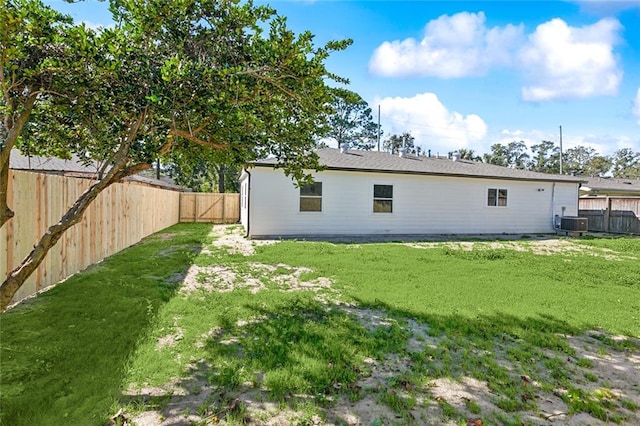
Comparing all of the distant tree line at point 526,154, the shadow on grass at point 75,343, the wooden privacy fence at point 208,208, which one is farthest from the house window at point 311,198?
the distant tree line at point 526,154

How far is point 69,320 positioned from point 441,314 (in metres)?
4.68

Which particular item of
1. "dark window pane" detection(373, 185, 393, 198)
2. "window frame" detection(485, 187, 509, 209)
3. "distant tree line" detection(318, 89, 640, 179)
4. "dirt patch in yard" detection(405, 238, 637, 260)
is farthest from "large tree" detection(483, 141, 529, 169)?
"dark window pane" detection(373, 185, 393, 198)

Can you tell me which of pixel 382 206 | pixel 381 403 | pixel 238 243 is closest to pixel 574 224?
pixel 382 206

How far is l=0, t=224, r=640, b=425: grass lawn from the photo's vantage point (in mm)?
2480

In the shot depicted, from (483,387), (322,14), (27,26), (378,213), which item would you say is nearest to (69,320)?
(27,26)

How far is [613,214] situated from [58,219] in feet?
73.0

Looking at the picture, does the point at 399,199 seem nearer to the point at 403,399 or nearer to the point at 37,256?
the point at 403,399

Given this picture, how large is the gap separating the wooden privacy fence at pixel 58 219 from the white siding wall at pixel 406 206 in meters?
4.25

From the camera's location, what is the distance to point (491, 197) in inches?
578

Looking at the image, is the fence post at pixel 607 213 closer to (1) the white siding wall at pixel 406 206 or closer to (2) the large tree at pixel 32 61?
(1) the white siding wall at pixel 406 206

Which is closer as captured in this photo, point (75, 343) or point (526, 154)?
point (75, 343)

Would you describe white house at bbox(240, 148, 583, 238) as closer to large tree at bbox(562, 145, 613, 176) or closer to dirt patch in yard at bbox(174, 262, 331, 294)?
dirt patch in yard at bbox(174, 262, 331, 294)

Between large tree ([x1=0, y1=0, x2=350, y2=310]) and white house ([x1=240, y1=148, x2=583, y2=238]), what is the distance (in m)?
8.11

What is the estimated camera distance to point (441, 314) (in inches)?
178
